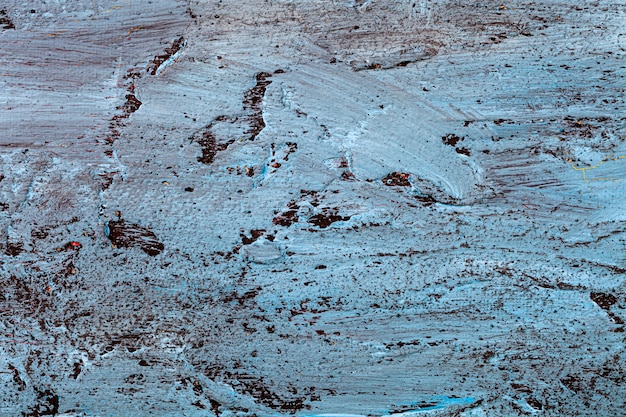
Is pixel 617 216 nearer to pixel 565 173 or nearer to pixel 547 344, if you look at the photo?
pixel 565 173

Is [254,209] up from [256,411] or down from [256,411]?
up

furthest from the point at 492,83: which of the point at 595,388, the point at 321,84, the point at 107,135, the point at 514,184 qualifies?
the point at 107,135

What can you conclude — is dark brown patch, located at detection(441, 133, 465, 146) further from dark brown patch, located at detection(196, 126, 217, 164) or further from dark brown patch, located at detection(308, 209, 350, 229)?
dark brown patch, located at detection(196, 126, 217, 164)

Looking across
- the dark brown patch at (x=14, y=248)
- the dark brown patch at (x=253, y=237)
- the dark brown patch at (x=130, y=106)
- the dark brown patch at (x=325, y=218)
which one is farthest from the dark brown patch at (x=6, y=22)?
the dark brown patch at (x=325, y=218)

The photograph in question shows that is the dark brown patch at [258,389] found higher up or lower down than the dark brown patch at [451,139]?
lower down

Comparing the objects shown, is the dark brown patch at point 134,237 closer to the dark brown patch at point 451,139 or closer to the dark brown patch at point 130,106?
the dark brown patch at point 130,106

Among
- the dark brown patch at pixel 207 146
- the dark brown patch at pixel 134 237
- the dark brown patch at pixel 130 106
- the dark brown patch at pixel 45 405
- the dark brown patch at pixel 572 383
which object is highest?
the dark brown patch at pixel 130 106

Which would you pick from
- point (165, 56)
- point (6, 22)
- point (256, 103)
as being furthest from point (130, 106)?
point (6, 22)

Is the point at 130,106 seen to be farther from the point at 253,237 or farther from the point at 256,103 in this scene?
the point at 253,237
